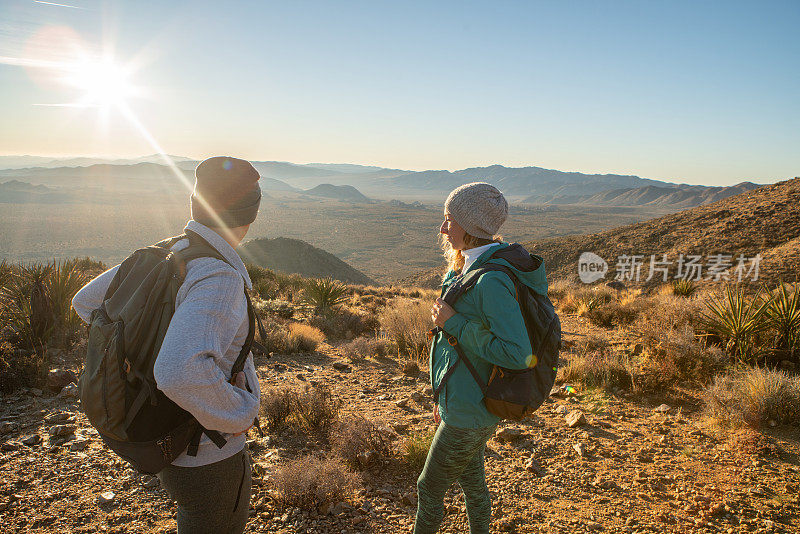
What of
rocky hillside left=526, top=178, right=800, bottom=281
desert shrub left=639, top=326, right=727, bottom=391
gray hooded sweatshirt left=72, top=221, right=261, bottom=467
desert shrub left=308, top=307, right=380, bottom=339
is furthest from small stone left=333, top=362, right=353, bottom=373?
rocky hillside left=526, top=178, right=800, bottom=281

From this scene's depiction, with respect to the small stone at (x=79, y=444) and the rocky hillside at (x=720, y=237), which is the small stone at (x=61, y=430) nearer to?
the small stone at (x=79, y=444)

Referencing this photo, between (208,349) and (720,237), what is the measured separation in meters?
26.5

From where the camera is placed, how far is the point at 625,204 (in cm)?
18262

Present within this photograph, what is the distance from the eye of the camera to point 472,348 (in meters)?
1.83

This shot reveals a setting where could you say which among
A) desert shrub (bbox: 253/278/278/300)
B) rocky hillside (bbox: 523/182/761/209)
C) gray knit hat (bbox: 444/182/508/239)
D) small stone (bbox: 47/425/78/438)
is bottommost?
desert shrub (bbox: 253/278/278/300)

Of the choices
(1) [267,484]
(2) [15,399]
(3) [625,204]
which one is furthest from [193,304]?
(3) [625,204]

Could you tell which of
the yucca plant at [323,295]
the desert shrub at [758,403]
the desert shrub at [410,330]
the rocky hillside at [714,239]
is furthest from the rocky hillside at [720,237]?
the yucca plant at [323,295]

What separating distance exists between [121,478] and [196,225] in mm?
2715

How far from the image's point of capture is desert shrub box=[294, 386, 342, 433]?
4.05 metres

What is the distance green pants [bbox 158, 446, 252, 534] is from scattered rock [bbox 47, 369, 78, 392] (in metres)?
4.11

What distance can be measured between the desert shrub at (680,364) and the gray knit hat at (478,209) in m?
4.17

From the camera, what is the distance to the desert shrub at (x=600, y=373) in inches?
205

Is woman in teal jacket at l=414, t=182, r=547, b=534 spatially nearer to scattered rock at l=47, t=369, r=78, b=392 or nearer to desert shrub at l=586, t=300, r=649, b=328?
scattered rock at l=47, t=369, r=78, b=392

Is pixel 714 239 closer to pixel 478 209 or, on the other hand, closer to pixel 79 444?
pixel 478 209
